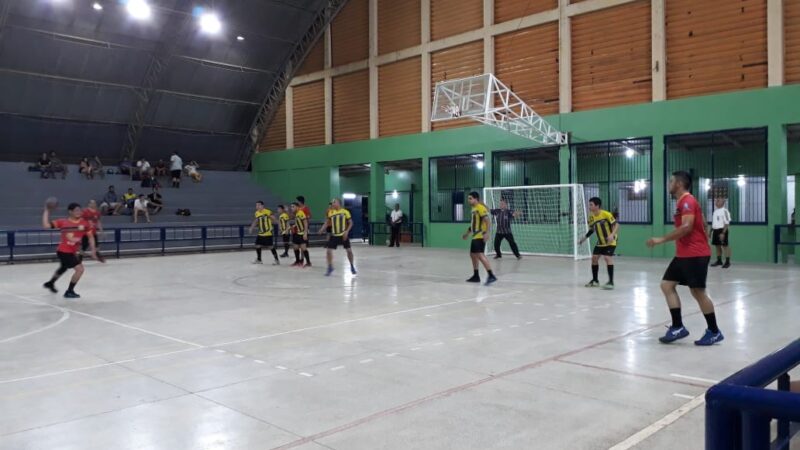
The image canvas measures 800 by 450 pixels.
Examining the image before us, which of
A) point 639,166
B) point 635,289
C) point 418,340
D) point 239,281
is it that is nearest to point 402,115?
point 639,166

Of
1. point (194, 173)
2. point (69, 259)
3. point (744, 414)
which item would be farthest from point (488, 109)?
point (194, 173)

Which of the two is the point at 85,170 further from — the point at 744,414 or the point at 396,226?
the point at 744,414

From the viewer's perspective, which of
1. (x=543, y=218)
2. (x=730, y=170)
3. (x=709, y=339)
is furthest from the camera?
(x=730, y=170)

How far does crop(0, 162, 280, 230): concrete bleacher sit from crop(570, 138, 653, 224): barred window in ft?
52.0

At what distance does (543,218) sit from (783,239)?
7.49m

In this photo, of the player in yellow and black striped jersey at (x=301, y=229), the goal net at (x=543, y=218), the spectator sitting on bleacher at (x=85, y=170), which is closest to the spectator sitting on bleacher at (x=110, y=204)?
the spectator sitting on bleacher at (x=85, y=170)

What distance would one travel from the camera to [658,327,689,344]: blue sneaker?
6859 millimetres

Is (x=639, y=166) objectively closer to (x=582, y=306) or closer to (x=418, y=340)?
(x=582, y=306)

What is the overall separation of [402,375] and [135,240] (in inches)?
808

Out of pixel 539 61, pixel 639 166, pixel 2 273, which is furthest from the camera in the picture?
pixel 639 166

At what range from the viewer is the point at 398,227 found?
26.5m

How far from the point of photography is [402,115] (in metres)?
26.2

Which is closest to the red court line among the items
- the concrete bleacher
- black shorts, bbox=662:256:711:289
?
black shorts, bbox=662:256:711:289

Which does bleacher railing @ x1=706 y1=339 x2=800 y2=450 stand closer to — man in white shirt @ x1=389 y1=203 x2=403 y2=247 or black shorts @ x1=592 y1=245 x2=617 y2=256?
black shorts @ x1=592 y1=245 x2=617 y2=256
